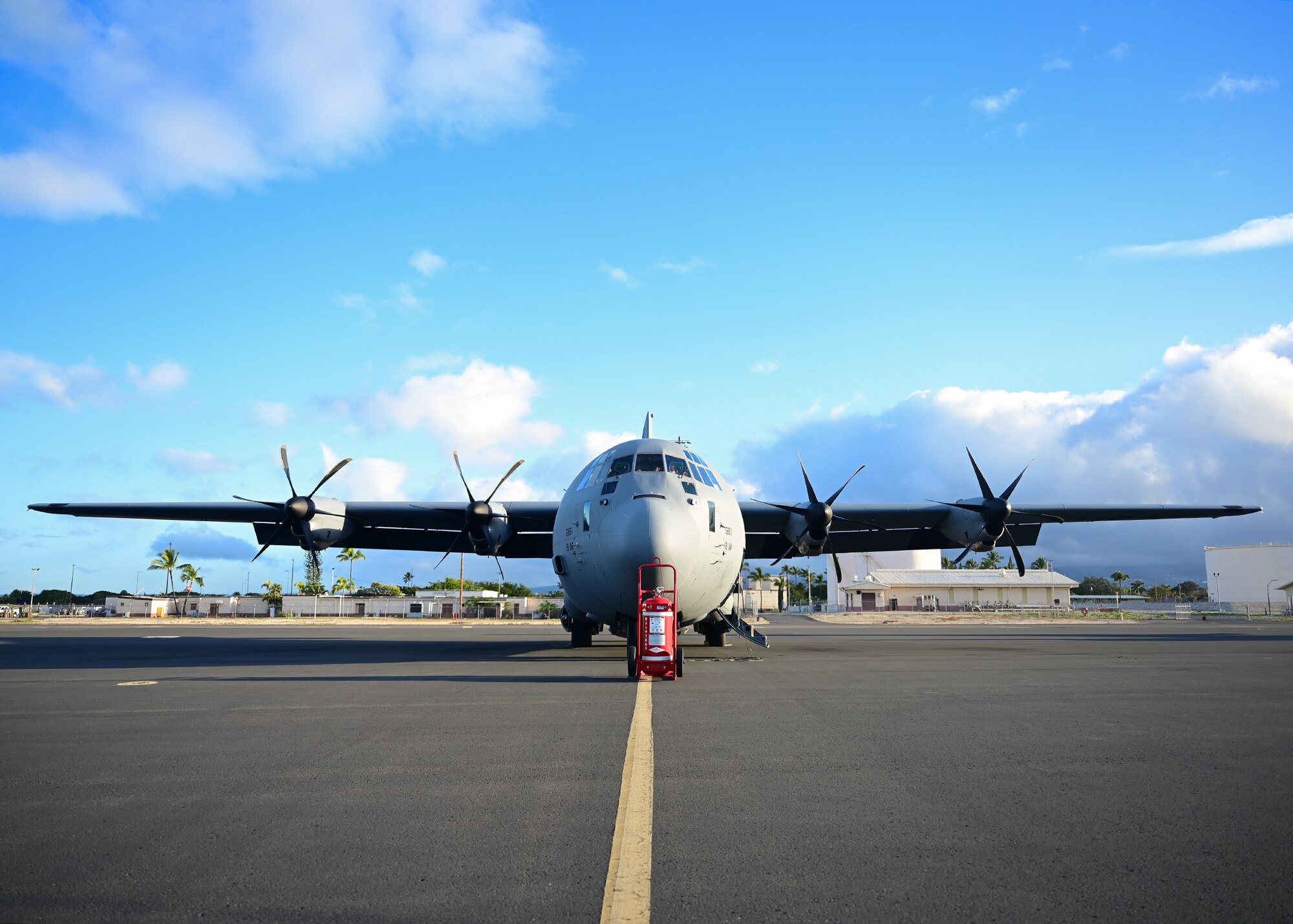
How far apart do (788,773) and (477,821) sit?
2.15 meters

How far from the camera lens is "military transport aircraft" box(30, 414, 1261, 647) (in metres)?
13.3

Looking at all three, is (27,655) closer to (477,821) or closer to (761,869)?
(477,821)

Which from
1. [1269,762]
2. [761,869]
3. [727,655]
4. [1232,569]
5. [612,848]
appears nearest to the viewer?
[761,869]

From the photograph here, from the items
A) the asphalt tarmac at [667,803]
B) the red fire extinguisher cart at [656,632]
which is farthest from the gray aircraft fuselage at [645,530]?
the asphalt tarmac at [667,803]

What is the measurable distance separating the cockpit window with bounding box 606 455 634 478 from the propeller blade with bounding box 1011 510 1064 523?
14891 millimetres

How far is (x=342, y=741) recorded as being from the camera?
6.52m

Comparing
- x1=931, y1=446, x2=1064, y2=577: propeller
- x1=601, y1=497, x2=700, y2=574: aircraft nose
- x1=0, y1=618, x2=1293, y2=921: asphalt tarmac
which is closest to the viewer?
x1=0, y1=618, x2=1293, y2=921: asphalt tarmac

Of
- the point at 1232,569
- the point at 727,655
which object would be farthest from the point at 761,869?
the point at 1232,569

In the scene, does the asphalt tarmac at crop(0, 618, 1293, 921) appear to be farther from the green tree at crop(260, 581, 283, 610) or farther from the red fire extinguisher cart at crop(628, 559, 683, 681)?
the green tree at crop(260, 581, 283, 610)

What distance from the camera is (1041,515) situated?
2456 cm

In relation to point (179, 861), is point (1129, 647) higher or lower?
lower

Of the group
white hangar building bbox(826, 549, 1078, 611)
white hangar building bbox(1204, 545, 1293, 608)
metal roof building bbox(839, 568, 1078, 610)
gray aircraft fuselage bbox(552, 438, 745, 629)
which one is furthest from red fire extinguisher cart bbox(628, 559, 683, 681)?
white hangar building bbox(1204, 545, 1293, 608)

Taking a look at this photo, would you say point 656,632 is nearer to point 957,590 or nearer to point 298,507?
point 298,507

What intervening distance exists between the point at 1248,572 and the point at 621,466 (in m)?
107
